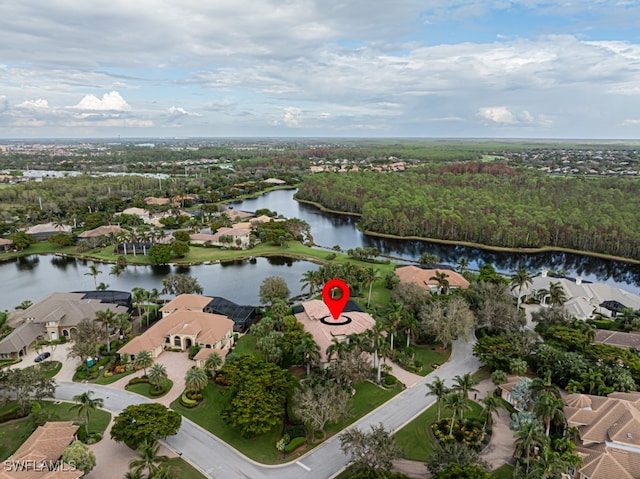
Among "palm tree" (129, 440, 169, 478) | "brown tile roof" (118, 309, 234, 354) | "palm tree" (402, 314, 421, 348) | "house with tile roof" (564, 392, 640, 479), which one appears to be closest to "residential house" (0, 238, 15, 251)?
"brown tile roof" (118, 309, 234, 354)

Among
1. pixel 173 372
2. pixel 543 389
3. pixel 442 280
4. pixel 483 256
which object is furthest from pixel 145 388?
pixel 483 256

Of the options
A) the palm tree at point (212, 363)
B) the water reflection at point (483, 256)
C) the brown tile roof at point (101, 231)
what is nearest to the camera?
the palm tree at point (212, 363)

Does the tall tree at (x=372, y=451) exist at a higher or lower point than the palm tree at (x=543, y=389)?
lower

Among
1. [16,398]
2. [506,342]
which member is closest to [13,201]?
[16,398]

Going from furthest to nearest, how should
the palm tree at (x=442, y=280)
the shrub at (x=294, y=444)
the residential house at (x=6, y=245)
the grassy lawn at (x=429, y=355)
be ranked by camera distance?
the residential house at (x=6, y=245) → the palm tree at (x=442, y=280) → the grassy lawn at (x=429, y=355) → the shrub at (x=294, y=444)

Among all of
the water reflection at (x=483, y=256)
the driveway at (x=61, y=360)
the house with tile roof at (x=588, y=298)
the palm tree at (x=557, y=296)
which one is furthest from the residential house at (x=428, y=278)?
the driveway at (x=61, y=360)

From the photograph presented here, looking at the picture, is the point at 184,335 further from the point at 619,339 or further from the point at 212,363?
the point at 619,339

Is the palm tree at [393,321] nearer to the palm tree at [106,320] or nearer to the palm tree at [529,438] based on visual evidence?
the palm tree at [529,438]
